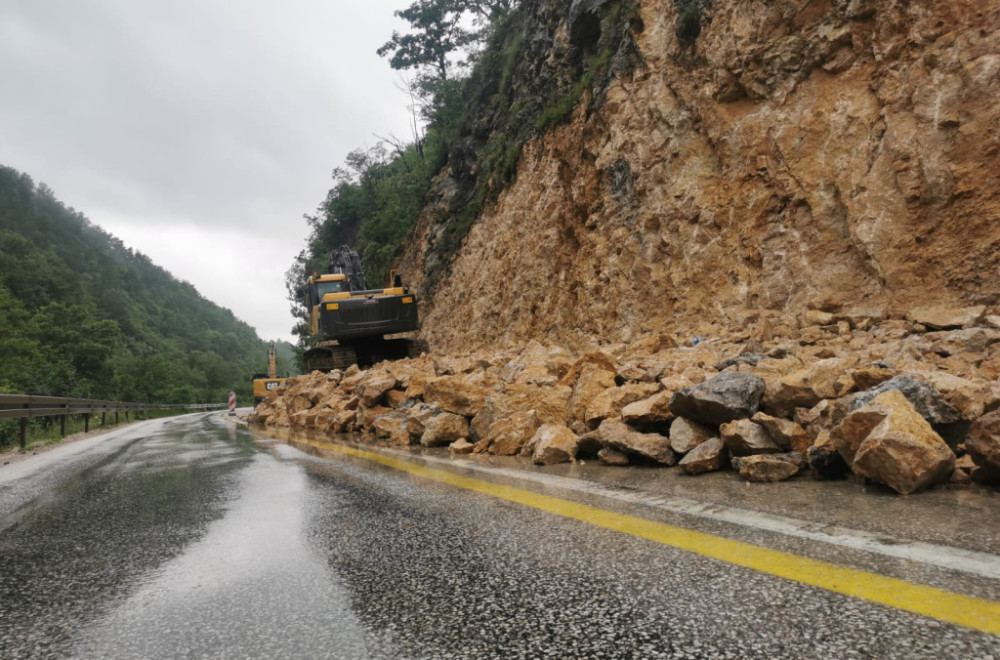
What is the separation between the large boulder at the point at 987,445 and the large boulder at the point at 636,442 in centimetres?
181

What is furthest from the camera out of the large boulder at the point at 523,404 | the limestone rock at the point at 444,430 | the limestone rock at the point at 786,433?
the limestone rock at the point at 444,430

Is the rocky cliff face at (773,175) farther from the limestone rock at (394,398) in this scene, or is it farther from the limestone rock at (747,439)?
the limestone rock at (747,439)

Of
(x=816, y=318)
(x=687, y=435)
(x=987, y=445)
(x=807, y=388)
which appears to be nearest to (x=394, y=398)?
(x=687, y=435)

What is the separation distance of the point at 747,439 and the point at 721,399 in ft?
1.19

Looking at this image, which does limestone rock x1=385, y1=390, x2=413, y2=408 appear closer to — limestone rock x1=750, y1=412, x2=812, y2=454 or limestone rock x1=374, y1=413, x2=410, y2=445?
limestone rock x1=374, y1=413, x2=410, y2=445

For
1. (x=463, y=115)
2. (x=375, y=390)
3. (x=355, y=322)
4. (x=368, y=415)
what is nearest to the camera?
(x=368, y=415)

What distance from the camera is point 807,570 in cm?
200

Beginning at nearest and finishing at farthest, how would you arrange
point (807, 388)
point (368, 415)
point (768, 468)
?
point (768, 468), point (807, 388), point (368, 415)

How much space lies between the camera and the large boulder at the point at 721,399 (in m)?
4.22

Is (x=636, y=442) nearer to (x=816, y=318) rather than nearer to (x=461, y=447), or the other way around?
(x=461, y=447)

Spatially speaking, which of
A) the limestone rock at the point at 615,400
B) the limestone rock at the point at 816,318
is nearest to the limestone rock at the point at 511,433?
the limestone rock at the point at 615,400

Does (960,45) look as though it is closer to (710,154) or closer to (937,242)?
(937,242)

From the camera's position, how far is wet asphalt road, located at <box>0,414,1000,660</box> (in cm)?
157

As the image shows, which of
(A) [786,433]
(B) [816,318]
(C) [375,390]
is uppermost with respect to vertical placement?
(B) [816,318]
